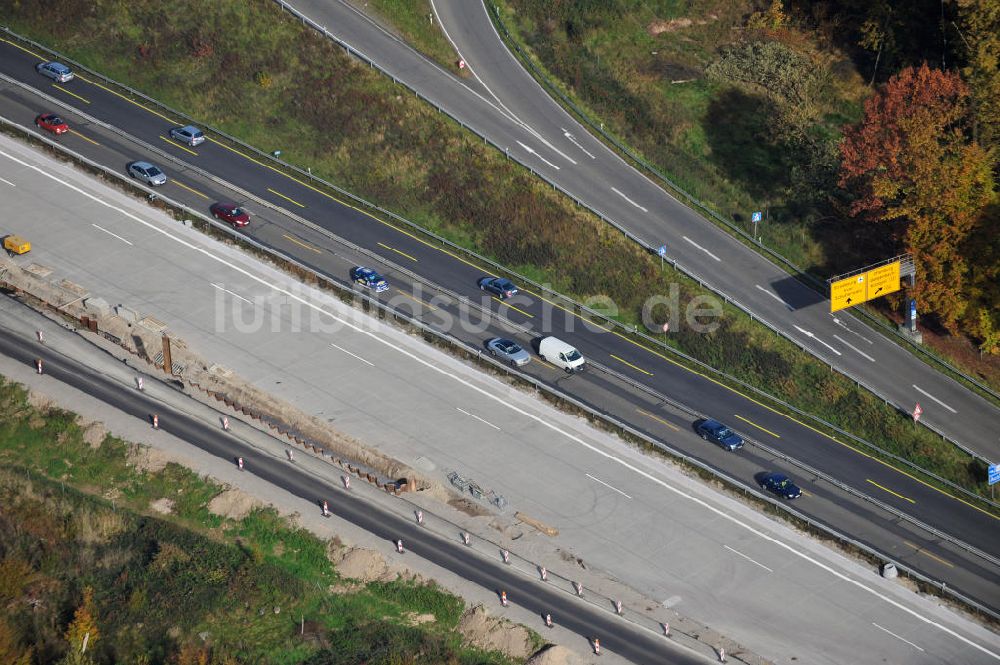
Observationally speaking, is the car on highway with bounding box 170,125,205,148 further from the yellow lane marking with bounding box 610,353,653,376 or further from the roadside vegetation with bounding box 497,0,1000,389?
the yellow lane marking with bounding box 610,353,653,376

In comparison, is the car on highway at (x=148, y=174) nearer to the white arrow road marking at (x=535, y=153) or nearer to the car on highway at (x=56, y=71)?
the car on highway at (x=56, y=71)

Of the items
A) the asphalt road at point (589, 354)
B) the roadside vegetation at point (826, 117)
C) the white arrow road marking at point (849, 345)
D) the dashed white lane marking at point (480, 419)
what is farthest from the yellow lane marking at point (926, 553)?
the dashed white lane marking at point (480, 419)

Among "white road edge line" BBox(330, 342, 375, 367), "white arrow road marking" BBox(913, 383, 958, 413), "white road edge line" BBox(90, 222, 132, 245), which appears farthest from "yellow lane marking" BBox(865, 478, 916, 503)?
"white road edge line" BBox(90, 222, 132, 245)

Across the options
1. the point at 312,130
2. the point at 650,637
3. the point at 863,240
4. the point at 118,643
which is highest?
the point at 863,240

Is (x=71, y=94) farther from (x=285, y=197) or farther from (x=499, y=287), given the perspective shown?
(x=499, y=287)

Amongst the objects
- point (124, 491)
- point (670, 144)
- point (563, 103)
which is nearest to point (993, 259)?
point (670, 144)

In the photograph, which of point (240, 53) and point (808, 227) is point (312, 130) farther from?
point (808, 227)
